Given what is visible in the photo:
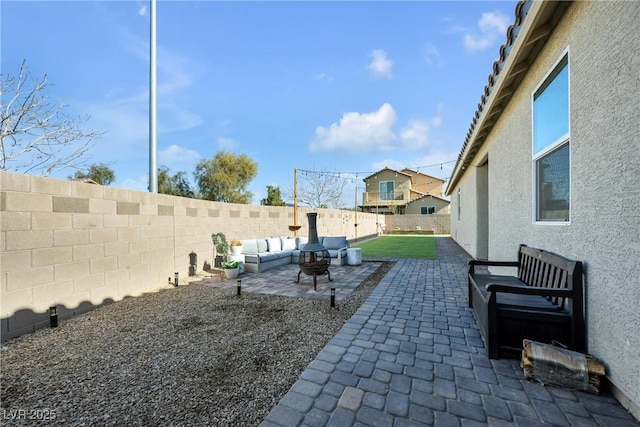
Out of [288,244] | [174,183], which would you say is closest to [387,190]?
[174,183]

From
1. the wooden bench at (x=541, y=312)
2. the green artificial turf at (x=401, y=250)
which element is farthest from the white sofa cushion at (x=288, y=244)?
the wooden bench at (x=541, y=312)

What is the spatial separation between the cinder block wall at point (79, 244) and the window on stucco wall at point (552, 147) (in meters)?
6.61

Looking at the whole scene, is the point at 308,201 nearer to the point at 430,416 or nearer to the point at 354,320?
the point at 354,320

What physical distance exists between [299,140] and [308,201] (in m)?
6.26

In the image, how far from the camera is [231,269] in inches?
264

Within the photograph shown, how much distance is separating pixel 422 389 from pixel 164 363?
2.50m

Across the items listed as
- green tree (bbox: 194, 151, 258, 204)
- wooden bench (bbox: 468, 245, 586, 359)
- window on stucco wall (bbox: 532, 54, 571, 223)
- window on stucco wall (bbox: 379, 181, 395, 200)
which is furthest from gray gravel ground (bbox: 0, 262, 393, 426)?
window on stucco wall (bbox: 379, 181, 395, 200)

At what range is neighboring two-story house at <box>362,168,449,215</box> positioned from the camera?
89.1ft

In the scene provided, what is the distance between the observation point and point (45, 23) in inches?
219

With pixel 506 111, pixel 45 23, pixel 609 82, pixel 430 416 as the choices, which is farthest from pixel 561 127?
pixel 45 23

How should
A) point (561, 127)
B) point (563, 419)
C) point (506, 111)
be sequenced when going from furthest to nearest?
point (506, 111)
point (561, 127)
point (563, 419)

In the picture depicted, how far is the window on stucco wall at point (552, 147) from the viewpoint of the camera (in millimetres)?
2730

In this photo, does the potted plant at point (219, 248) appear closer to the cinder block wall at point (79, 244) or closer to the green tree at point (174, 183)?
the cinder block wall at point (79, 244)

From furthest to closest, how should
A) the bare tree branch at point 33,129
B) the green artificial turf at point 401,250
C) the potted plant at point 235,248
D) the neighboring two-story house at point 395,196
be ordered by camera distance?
the neighboring two-story house at point 395,196
the green artificial turf at point 401,250
the potted plant at point 235,248
the bare tree branch at point 33,129
